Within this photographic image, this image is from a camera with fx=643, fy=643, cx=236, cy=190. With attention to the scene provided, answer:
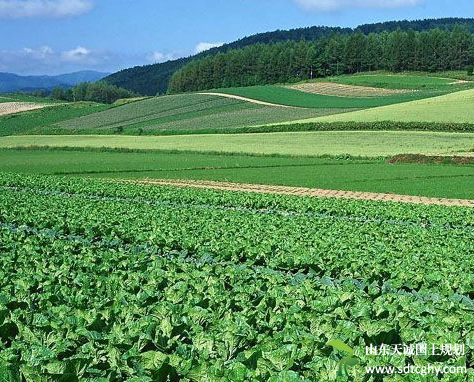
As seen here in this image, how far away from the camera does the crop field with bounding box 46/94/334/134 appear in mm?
85438

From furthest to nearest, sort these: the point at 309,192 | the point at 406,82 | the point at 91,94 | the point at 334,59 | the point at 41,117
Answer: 1. the point at 91,94
2. the point at 334,59
3. the point at 406,82
4. the point at 41,117
5. the point at 309,192

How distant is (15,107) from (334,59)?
229ft

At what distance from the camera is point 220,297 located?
29.5 feet

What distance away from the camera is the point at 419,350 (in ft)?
22.3

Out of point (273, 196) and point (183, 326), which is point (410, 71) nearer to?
point (273, 196)

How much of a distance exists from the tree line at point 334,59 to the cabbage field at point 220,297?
426 feet

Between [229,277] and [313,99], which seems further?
[313,99]

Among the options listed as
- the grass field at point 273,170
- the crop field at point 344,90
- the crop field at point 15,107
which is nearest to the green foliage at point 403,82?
the crop field at point 344,90

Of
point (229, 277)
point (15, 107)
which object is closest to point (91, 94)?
point (15, 107)

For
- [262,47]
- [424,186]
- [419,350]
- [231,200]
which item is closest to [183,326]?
[419,350]

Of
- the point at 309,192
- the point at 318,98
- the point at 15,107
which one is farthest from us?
the point at 15,107

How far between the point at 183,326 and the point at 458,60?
145628 mm

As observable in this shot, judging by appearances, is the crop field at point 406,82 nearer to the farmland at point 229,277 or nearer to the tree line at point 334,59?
the tree line at point 334,59

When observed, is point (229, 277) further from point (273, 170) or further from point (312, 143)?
point (312, 143)
